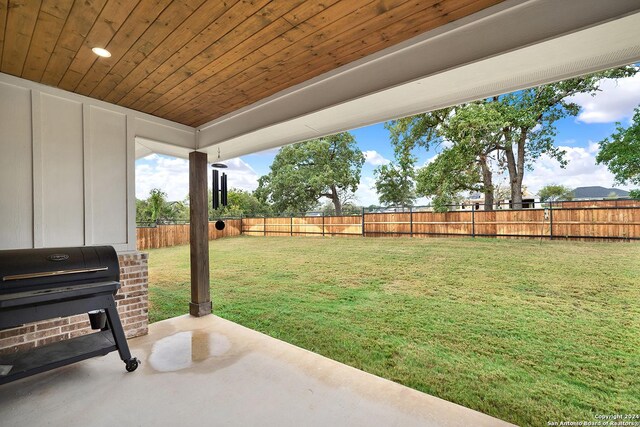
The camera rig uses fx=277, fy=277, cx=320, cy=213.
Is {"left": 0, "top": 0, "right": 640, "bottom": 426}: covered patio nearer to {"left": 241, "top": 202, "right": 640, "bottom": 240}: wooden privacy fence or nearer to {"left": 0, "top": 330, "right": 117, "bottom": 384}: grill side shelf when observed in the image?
{"left": 0, "top": 330, "right": 117, "bottom": 384}: grill side shelf

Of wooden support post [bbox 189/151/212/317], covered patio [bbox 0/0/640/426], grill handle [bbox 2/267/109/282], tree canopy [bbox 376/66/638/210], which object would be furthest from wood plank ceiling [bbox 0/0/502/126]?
tree canopy [bbox 376/66/638/210]

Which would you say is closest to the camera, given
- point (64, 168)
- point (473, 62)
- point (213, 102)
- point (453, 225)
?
point (473, 62)

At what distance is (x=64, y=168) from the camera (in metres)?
2.63

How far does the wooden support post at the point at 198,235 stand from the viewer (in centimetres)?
365

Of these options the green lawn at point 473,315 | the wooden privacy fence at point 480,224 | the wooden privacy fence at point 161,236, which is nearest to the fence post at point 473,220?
the wooden privacy fence at point 480,224

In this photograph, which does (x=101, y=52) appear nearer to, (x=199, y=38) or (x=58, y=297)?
(x=199, y=38)

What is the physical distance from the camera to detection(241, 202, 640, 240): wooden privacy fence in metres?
4.77

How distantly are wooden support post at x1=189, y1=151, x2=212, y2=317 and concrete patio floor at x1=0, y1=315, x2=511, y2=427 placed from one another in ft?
3.26

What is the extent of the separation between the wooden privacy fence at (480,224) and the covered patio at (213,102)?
476 cm

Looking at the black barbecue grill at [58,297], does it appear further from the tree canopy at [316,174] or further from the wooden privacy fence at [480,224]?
the tree canopy at [316,174]

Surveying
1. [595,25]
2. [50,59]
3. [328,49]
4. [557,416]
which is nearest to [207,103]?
[50,59]

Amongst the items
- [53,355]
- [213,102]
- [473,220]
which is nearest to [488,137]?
→ [473,220]

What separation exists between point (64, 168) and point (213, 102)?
1526 mm

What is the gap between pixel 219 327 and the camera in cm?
328
